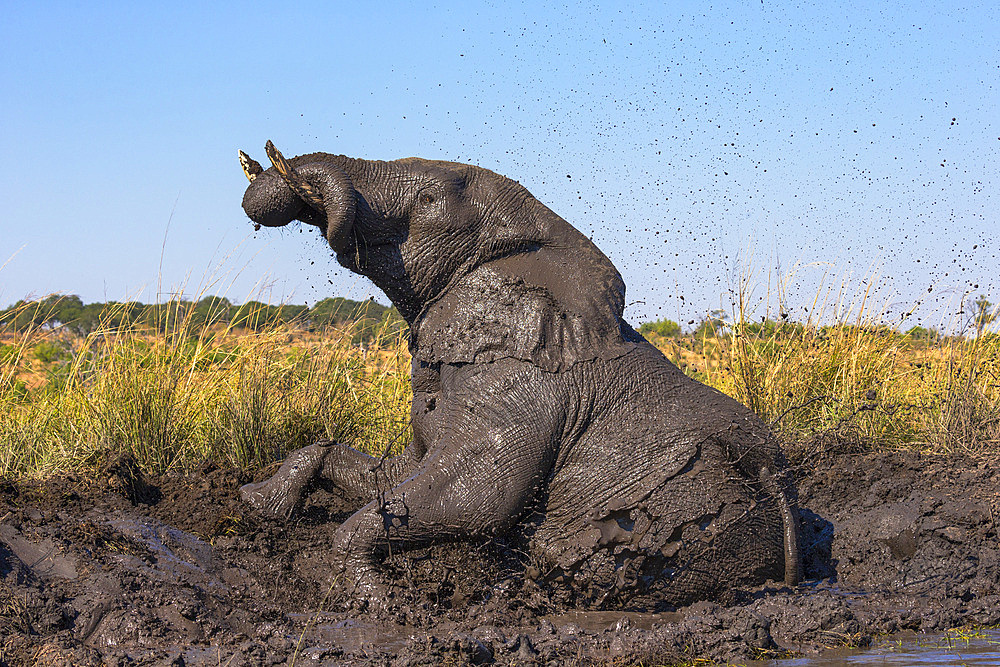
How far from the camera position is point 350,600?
13.8 feet

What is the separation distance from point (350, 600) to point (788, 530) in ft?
6.45

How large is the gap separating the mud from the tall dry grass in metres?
0.83

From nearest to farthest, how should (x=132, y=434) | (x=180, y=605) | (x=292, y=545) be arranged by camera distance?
(x=180, y=605) → (x=292, y=545) → (x=132, y=434)

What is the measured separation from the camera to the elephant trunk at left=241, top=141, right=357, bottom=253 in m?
4.41

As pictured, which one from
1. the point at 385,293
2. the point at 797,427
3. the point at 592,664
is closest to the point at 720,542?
the point at 592,664

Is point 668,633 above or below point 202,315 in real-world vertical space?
below

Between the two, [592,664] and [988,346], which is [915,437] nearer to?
[988,346]

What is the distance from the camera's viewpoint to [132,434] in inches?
258

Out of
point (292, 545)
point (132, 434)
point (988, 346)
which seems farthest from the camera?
point (988, 346)

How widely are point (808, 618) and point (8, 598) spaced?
10.5 ft

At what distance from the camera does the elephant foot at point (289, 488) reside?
5.03 m

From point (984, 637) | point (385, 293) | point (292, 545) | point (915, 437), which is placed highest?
point (385, 293)

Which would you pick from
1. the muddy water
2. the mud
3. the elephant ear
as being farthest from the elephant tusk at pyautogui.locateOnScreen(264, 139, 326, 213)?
the muddy water

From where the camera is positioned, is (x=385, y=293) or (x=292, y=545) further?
(x=292, y=545)
